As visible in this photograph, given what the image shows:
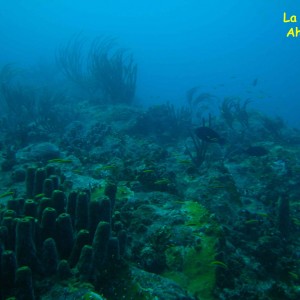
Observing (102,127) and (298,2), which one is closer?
(102,127)

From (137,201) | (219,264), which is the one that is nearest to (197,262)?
(219,264)

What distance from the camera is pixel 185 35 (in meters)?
123

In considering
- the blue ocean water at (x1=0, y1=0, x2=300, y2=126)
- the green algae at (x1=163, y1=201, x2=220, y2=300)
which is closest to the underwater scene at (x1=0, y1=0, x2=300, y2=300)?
the green algae at (x1=163, y1=201, x2=220, y2=300)

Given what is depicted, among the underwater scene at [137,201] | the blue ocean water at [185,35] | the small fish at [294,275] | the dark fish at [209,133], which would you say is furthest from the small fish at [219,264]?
the blue ocean water at [185,35]

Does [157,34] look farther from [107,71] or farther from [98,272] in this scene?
[98,272]

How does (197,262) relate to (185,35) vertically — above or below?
below

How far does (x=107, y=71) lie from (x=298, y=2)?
2501 inches

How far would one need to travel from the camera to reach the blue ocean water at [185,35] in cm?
7656

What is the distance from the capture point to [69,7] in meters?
109

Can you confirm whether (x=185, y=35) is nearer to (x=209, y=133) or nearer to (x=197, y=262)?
(x=209, y=133)

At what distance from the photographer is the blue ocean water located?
76562mm

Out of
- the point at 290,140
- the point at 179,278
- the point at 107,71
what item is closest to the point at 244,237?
the point at 179,278

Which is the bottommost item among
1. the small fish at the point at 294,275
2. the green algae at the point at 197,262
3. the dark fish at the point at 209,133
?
the small fish at the point at 294,275

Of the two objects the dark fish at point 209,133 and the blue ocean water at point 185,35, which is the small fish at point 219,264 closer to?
the dark fish at point 209,133
